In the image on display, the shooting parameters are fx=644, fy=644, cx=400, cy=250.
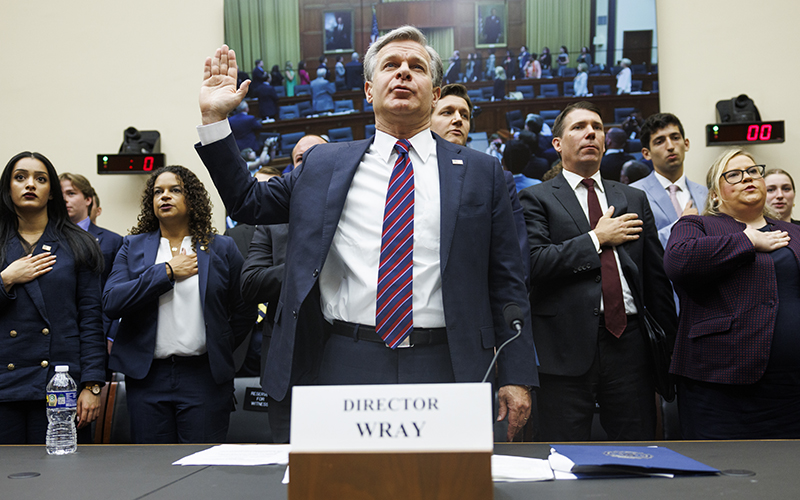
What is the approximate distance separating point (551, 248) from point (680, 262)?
1.45 ft

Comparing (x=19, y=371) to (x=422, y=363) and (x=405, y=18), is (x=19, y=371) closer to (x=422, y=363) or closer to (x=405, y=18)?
(x=422, y=363)

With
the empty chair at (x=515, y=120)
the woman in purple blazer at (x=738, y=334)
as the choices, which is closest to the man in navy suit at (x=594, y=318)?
the woman in purple blazer at (x=738, y=334)

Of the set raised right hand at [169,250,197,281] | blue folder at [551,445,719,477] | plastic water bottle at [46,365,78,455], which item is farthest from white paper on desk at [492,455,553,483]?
raised right hand at [169,250,197,281]

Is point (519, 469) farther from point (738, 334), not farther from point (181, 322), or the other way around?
point (181, 322)

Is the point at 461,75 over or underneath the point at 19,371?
over

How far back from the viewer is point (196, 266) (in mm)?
2629

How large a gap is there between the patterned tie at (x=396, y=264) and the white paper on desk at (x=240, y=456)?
355mm

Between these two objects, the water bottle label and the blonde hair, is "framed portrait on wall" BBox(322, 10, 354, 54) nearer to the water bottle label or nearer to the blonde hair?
the blonde hair

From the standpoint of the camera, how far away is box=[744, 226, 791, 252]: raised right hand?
220 cm

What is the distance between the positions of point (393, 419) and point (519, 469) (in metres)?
0.42

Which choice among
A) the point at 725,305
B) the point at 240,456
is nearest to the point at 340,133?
the point at 725,305

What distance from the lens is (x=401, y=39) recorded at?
1803 mm

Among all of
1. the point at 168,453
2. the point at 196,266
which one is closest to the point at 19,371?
the point at 196,266

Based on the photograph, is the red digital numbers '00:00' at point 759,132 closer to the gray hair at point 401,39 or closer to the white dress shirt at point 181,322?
the gray hair at point 401,39
